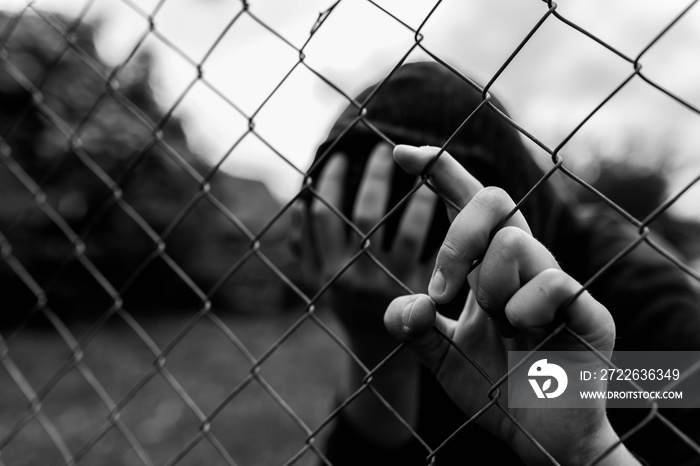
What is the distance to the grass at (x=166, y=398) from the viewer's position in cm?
353

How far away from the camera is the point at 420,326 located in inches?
30.5

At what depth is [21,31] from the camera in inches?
198

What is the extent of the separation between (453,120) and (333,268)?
17.4 inches

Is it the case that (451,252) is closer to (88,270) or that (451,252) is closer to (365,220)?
(365,220)

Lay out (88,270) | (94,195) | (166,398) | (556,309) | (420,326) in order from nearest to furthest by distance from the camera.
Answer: (556,309), (420,326), (88,270), (166,398), (94,195)

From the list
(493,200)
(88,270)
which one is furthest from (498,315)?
(88,270)

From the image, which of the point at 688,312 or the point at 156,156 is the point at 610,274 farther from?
the point at 156,156

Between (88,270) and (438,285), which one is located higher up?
(438,285)

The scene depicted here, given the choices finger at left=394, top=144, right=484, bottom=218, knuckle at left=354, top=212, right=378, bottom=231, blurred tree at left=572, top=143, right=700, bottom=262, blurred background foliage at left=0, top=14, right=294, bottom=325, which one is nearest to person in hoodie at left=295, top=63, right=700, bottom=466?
knuckle at left=354, top=212, right=378, bottom=231

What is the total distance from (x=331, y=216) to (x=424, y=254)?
26 centimetres

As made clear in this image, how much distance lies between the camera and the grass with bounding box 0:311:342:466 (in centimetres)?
353

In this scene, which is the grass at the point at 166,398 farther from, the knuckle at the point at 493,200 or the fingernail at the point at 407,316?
the knuckle at the point at 493,200

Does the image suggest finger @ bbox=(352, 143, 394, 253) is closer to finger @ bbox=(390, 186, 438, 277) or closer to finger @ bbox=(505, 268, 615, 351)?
finger @ bbox=(390, 186, 438, 277)

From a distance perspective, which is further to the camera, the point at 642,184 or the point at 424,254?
the point at 642,184
